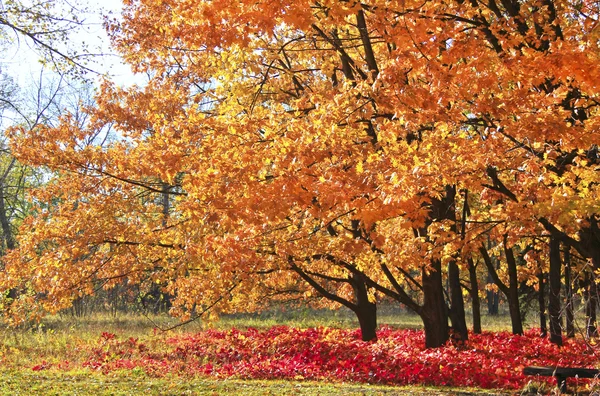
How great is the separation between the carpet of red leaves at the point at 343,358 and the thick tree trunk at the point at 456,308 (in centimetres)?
29

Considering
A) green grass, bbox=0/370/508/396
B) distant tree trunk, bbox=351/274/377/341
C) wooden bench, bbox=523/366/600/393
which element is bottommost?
green grass, bbox=0/370/508/396

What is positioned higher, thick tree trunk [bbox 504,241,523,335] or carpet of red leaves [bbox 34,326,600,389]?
thick tree trunk [bbox 504,241,523,335]

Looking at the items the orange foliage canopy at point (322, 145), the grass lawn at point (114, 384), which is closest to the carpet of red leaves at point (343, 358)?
the grass lawn at point (114, 384)

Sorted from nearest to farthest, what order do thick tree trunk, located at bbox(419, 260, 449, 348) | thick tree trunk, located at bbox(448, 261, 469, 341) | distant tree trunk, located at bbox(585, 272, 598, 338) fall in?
distant tree trunk, located at bbox(585, 272, 598, 338)
thick tree trunk, located at bbox(419, 260, 449, 348)
thick tree trunk, located at bbox(448, 261, 469, 341)

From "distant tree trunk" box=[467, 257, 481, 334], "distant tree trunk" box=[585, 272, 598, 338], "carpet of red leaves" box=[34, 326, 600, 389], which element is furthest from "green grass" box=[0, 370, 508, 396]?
"distant tree trunk" box=[467, 257, 481, 334]

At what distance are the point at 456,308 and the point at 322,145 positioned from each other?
8.47 meters

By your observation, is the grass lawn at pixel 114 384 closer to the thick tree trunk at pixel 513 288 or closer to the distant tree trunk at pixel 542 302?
the thick tree trunk at pixel 513 288

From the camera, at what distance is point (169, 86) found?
524 inches

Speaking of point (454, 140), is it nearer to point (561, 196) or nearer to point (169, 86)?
point (561, 196)

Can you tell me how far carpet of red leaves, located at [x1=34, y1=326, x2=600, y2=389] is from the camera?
10594 mm

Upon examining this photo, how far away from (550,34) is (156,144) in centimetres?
581

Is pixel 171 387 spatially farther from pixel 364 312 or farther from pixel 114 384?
pixel 364 312

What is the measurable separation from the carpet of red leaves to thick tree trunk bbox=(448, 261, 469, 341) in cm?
29

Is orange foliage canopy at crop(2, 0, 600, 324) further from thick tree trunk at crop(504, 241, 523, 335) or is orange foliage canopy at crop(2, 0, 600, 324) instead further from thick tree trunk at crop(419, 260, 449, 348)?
thick tree trunk at crop(504, 241, 523, 335)
